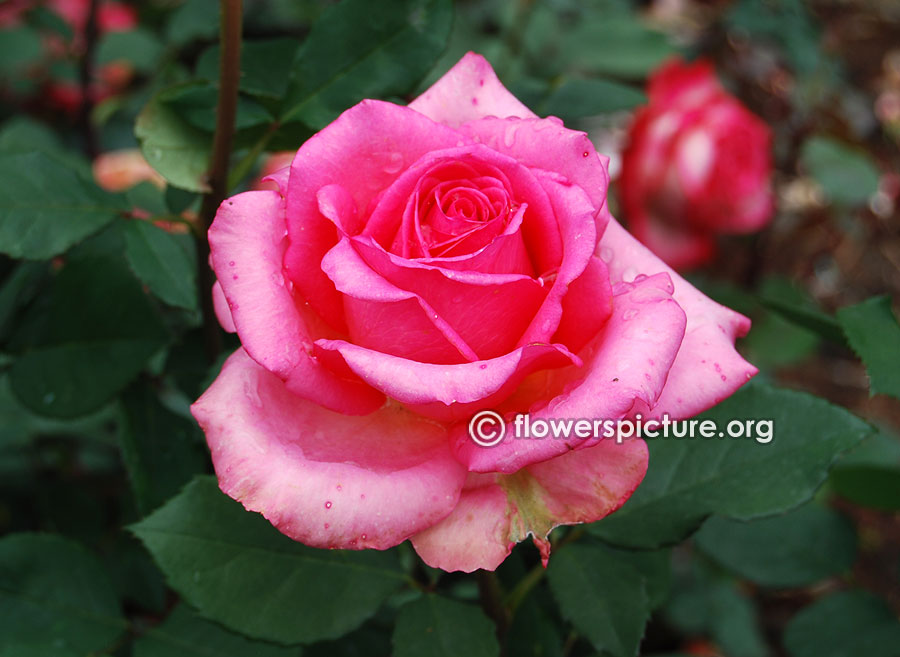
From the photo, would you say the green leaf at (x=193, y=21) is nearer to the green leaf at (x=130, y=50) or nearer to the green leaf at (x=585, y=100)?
the green leaf at (x=130, y=50)

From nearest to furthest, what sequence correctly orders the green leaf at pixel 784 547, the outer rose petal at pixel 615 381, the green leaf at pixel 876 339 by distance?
1. the outer rose petal at pixel 615 381
2. the green leaf at pixel 876 339
3. the green leaf at pixel 784 547

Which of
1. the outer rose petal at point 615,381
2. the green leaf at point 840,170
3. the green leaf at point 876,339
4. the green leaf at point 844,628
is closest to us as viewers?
the outer rose petal at point 615,381

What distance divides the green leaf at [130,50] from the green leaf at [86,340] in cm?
83

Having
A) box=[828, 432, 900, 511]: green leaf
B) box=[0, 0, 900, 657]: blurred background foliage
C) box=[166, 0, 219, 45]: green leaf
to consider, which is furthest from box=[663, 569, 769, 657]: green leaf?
box=[166, 0, 219, 45]: green leaf

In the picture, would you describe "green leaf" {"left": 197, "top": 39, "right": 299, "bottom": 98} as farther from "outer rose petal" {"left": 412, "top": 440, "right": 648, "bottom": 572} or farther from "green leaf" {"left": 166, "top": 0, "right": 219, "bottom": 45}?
"green leaf" {"left": 166, "top": 0, "right": 219, "bottom": 45}

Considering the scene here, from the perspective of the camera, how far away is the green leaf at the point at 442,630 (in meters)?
0.59

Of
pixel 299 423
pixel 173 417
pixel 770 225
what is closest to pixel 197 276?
pixel 173 417

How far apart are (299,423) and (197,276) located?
0.86 ft

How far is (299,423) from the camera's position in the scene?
0.52 metres

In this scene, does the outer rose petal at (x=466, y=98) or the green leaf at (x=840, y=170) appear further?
the green leaf at (x=840, y=170)

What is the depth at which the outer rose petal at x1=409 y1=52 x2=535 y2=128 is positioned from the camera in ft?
1.94

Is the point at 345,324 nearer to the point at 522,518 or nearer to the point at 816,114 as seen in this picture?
the point at 522,518

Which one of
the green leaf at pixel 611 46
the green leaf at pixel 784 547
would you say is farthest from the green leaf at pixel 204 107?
the green leaf at pixel 611 46

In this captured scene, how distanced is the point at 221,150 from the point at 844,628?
2.74ft
